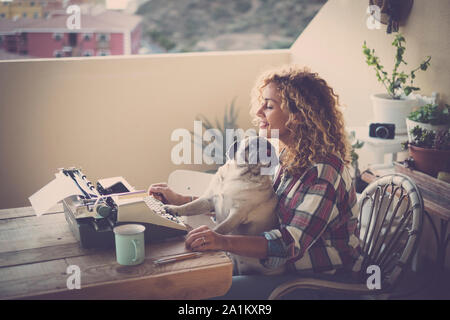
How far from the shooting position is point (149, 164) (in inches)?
142

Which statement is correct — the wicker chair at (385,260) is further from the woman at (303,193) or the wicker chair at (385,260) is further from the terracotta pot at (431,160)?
the terracotta pot at (431,160)

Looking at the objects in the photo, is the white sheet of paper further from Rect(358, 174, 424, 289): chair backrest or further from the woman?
Rect(358, 174, 424, 289): chair backrest

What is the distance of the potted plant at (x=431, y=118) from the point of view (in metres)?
2.12

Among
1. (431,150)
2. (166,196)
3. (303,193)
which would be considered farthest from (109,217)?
(431,150)

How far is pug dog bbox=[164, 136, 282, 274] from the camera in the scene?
1.55m

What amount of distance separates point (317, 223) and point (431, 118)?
100cm

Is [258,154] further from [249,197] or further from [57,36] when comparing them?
[57,36]

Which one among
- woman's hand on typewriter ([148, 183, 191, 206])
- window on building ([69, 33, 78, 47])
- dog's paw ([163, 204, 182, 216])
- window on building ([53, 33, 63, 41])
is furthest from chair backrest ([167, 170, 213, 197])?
window on building ([53, 33, 63, 41])
